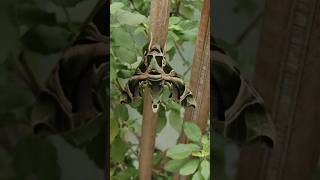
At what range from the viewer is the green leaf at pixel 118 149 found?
1.24m

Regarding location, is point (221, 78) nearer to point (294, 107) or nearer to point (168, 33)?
point (294, 107)

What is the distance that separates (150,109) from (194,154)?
14cm

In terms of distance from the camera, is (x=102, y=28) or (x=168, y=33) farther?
(x=168, y=33)

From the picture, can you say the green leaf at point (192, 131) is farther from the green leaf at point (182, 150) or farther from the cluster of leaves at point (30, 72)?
the cluster of leaves at point (30, 72)

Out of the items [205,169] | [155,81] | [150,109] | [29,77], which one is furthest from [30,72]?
[205,169]

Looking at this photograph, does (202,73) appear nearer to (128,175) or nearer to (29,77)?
(128,175)

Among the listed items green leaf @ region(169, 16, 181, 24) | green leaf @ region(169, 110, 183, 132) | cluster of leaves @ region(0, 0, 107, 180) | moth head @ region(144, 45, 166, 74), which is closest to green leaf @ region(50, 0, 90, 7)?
cluster of leaves @ region(0, 0, 107, 180)

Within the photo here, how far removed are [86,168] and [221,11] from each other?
374mm

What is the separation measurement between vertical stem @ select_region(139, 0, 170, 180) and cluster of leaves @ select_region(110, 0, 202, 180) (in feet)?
0.06

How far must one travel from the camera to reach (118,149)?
1236 mm

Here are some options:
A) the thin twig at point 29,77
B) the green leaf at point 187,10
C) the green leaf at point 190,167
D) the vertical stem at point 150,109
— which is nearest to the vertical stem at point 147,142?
the vertical stem at point 150,109

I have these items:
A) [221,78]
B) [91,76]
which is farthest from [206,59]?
[91,76]

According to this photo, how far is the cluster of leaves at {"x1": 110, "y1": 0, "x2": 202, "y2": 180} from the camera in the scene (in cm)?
112

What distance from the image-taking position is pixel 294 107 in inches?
36.8
